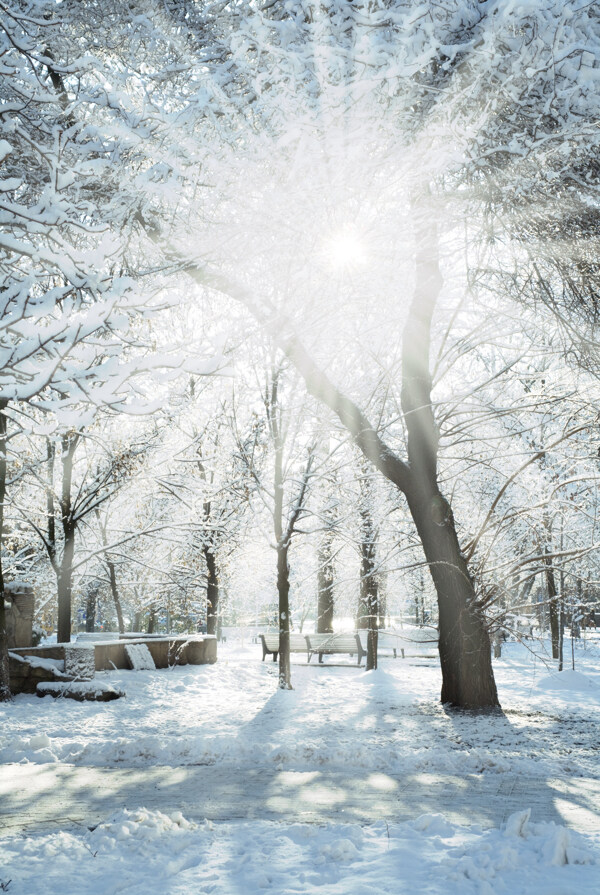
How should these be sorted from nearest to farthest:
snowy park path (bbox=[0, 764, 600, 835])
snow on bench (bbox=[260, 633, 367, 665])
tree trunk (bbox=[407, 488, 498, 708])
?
snowy park path (bbox=[0, 764, 600, 835])
tree trunk (bbox=[407, 488, 498, 708])
snow on bench (bbox=[260, 633, 367, 665])

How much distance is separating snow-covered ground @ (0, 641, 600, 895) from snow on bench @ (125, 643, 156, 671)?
101 cm

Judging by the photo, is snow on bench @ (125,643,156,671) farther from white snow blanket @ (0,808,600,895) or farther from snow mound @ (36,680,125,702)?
white snow blanket @ (0,808,600,895)

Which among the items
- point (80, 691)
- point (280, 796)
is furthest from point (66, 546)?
point (280, 796)

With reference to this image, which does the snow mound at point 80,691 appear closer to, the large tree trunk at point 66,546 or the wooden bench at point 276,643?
the large tree trunk at point 66,546

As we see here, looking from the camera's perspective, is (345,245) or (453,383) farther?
(453,383)

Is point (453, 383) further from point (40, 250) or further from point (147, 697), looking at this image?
point (40, 250)

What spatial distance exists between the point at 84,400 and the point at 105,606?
168 feet

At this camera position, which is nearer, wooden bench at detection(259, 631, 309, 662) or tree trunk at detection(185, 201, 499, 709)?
tree trunk at detection(185, 201, 499, 709)

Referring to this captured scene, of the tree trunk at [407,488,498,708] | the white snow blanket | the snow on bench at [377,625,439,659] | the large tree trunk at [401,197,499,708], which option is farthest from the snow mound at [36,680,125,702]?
the snow on bench at [377,625,439,659]

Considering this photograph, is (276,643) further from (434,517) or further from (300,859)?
(300,859)

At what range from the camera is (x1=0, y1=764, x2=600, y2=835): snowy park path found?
4086mm

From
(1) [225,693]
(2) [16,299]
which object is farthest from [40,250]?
(1) [225,693]

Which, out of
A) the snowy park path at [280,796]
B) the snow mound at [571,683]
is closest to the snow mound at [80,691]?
the snowy park path at [280,796]

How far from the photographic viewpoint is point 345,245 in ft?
18.7
